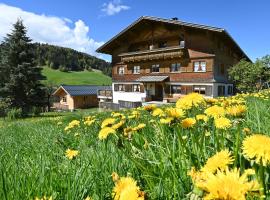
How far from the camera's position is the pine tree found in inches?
1565

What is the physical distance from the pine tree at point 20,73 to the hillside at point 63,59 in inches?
3415

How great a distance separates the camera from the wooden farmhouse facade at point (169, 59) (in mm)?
33594

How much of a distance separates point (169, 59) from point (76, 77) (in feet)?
291

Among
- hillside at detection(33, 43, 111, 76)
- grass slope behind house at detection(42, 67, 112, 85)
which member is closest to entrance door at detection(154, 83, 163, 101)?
grass slope behind house at detection(42, 67, 112, 85)

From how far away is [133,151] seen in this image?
193 centimetres

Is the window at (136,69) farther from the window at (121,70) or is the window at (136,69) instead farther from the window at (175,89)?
the window at (175,89)

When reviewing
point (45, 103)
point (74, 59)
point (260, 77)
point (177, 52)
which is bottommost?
point (45, 103)

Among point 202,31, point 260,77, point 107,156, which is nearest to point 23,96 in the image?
point 202,31

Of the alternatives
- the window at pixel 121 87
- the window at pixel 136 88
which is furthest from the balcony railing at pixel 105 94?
the window at pixel 136 88

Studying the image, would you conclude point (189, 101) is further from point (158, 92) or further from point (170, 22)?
point (158, 92)

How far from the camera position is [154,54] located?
37562 millimetres

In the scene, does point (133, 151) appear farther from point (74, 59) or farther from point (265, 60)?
point (74, 59)

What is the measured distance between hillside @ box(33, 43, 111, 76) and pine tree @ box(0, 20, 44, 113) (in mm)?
86738

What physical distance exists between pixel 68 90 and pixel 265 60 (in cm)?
4136
